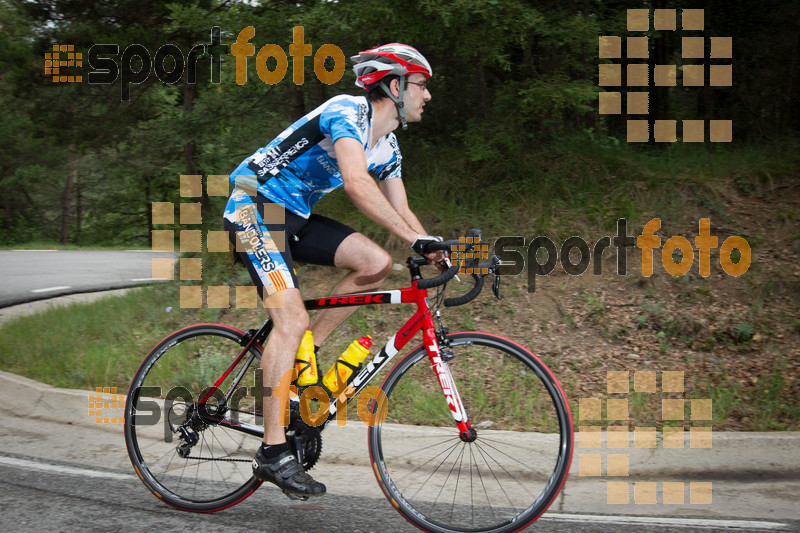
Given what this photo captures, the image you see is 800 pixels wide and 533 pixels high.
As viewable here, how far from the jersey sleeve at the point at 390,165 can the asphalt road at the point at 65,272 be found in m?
7.93

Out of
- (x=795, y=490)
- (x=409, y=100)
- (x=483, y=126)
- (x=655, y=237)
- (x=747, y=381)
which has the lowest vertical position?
(x=795, y=490)

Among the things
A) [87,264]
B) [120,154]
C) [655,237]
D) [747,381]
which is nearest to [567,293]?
[655,237]

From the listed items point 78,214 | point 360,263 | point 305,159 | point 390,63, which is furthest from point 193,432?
point 78,214

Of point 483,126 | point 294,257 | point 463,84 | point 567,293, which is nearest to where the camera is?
point 294,257

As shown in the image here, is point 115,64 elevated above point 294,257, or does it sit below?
above

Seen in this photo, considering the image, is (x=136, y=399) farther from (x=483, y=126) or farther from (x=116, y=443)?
(x=483, y=126)

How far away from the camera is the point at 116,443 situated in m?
4.96

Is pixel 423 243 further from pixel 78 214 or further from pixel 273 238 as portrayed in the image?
pixel 78 214

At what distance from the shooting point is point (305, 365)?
3471 mm

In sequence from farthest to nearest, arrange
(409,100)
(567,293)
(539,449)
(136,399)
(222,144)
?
1. (222,144)
2. (567,293)
3. (539,449)
4. (136,399)
5. (409,100)

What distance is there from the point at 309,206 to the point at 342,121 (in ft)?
1.95

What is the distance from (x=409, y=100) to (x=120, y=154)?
15802mm

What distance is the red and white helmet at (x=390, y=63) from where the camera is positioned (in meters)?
3.30

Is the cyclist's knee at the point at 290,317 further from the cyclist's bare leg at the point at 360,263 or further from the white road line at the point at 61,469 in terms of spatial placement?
the white road line at the point at 61,469
